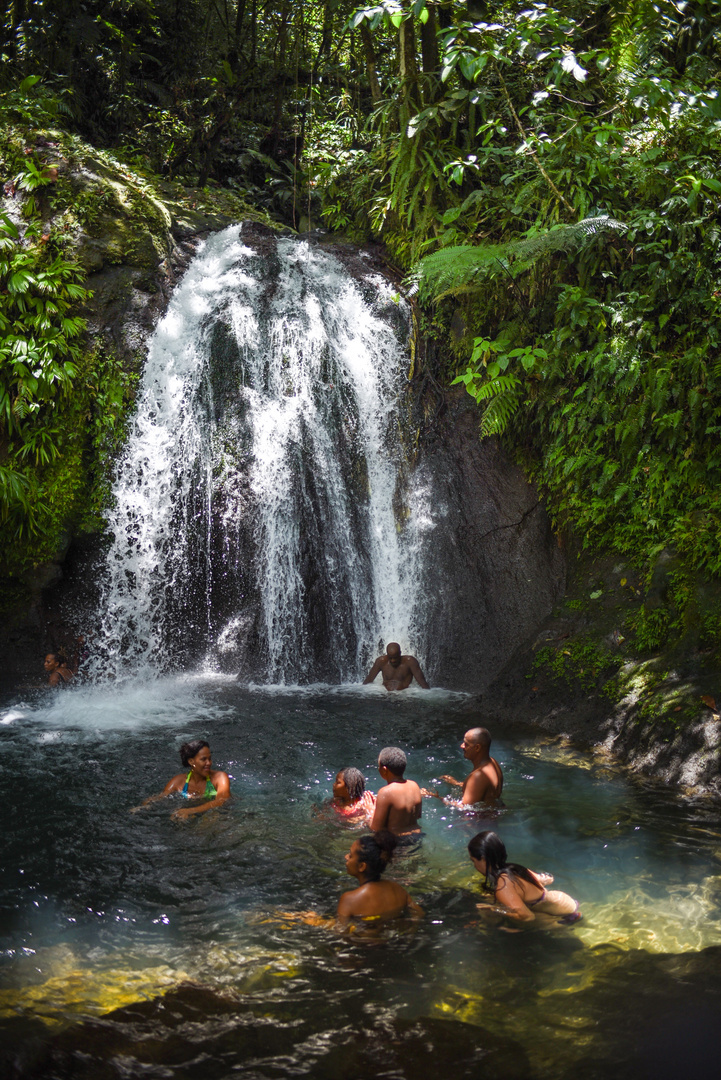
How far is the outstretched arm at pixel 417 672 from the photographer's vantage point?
9.37 metres

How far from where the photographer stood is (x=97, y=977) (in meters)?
3.88

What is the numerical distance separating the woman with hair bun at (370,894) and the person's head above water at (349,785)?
3.99ft

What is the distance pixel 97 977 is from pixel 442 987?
173cm

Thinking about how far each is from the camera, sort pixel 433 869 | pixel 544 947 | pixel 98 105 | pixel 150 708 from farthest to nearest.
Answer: pixel 98 105, pixel 150 708, pixel 433 869, pixel 544 947

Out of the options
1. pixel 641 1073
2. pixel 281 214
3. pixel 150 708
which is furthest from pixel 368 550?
pixel 281 214

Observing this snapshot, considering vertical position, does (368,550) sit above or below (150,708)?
above

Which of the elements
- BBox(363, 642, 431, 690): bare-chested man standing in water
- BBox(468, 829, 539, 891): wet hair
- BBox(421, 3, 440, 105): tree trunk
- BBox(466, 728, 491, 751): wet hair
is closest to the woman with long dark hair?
BBox(468, 829, 539, 891): wet hair

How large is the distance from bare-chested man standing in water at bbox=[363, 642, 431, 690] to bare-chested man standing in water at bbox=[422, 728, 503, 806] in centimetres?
338

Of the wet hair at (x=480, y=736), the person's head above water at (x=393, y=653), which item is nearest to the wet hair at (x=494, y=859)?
the wet hair at (x=480, y=736)

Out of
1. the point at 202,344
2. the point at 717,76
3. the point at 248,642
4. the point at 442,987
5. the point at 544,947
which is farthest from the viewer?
the point at 202,344

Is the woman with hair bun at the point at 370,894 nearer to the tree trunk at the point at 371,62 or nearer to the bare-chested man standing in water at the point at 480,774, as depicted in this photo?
the bare-chested man standing in water at the point at 480,774

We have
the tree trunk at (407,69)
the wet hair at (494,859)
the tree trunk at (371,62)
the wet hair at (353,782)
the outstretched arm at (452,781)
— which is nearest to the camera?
the wet hair at (494,859)

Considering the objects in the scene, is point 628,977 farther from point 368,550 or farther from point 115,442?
point 115,442

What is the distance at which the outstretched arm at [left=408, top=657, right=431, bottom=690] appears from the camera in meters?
9.37
